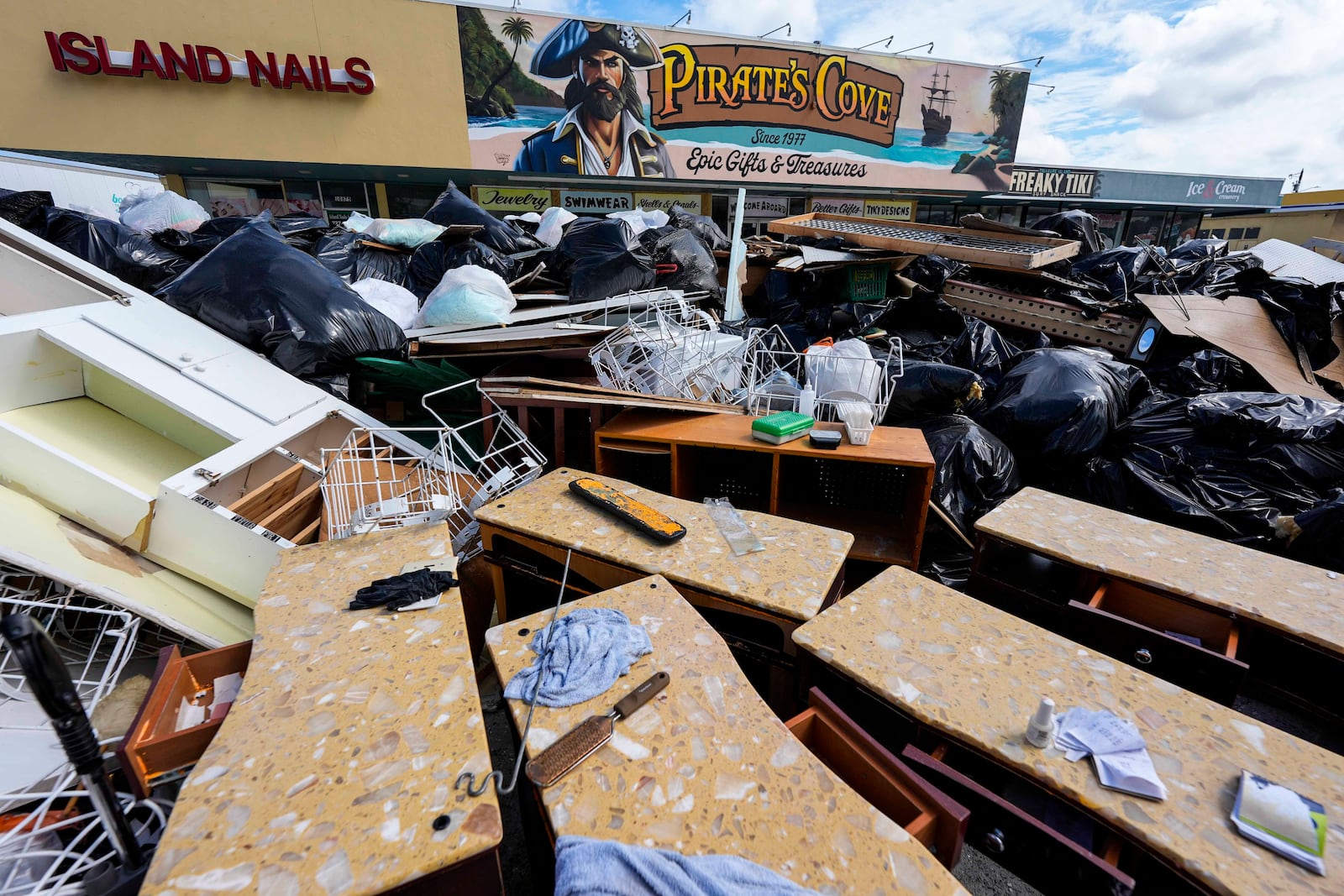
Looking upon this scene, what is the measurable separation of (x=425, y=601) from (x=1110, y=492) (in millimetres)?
2874

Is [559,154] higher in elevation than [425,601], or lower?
higher

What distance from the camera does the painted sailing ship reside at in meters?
12.3

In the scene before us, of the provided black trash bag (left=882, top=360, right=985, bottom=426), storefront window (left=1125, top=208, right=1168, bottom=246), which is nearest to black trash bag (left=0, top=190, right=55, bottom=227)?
black trash bag (left=882, top=360, right=985, bottom=426)

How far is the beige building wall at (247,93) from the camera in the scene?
8.38 meters

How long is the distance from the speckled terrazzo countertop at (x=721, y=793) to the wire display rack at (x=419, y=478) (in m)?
0.87

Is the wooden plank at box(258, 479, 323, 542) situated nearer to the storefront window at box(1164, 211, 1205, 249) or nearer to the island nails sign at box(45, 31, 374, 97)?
the island nails sign at box(45, 31, 374, 97)

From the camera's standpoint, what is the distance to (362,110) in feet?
31.0

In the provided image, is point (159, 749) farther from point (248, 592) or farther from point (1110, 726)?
point (1110, 726)

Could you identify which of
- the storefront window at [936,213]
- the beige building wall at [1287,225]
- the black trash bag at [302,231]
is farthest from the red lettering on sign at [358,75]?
the beige building wall at [1287,225]

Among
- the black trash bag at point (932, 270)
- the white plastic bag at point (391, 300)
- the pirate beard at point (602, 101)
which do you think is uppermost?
the pirate beard at point (602, 101)

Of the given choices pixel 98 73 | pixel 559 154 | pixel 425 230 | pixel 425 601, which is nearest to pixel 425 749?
pixel 425 601

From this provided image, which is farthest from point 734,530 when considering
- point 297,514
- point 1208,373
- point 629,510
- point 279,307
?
point 1208,373

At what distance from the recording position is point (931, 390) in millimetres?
2723

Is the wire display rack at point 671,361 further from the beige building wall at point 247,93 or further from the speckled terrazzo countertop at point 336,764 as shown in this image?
the beige building wall at point 247,93
